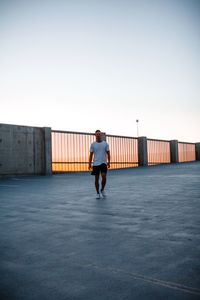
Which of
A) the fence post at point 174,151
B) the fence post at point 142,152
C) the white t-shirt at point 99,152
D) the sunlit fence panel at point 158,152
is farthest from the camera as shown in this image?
the fence post at point 174,151

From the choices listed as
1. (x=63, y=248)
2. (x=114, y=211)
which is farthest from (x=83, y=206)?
(x=63, y=248)

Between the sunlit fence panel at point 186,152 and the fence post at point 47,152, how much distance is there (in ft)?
52.8

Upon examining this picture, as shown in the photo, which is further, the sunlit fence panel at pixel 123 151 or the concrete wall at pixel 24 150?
the sunlit fence panel at pixel 123 151

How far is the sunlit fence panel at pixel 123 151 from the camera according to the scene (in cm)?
2263

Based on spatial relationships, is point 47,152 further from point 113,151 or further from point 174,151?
point 174,151

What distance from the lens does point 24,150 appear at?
15.9 metres

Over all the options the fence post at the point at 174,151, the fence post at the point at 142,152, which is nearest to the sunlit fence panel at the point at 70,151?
the fence post at the point at 142,152

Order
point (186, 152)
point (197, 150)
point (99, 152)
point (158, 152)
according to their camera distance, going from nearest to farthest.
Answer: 1. point (99, 152)
2. point (158, 152)
3. point (186, 152)
4. point (197, 150)

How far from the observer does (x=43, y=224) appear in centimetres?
388

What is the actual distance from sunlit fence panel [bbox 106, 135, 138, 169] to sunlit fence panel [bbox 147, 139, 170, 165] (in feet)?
5.40

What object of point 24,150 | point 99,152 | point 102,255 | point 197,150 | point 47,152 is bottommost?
point 102,255

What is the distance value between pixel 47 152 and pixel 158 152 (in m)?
12.8

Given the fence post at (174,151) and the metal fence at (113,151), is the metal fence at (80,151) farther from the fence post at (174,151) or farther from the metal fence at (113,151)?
the fence post at (174,151)

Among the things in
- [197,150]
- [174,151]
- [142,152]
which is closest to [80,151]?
[142,152]
